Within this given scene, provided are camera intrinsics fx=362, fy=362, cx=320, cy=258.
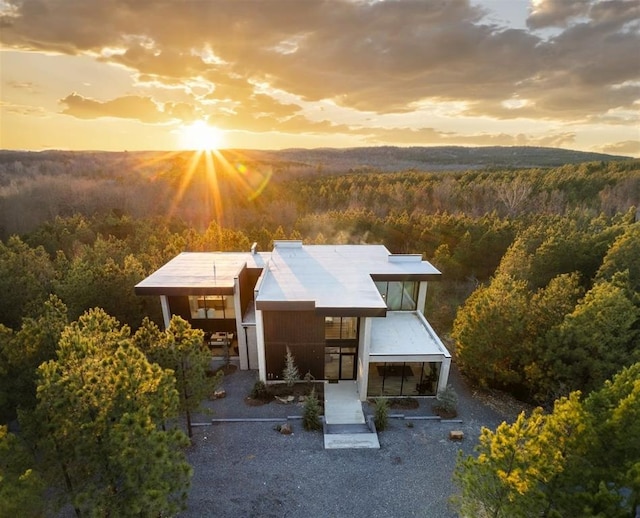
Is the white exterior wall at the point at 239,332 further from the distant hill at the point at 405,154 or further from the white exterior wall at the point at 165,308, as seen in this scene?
the distant hill at the point at 405,154

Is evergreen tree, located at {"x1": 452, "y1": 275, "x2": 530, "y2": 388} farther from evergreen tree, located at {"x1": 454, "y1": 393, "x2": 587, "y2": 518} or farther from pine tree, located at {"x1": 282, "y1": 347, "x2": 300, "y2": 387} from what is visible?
pine tree, located at {"x1": 282, "y1": 347, "x2": 300, "y2": 387}

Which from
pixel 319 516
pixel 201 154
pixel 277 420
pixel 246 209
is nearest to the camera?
pixel 319 516

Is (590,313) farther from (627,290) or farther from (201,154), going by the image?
(201,154)

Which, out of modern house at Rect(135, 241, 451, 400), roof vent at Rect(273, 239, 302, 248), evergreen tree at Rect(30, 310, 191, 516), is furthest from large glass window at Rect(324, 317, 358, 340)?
roof vent at Rect(273, 239, 302, 248)

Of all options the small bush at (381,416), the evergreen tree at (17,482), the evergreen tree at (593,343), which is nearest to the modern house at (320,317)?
the small bush at (381,416)

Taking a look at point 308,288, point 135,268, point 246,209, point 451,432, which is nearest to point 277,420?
point 308,288
